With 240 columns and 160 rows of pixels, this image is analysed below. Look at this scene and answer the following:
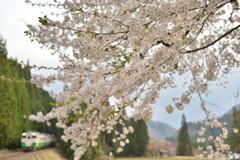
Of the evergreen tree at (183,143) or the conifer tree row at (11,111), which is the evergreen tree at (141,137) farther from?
the conifer tree row at (11,111)

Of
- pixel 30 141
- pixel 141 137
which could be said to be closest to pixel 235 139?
pixel 30 141

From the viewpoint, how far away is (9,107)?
1855 centimetres

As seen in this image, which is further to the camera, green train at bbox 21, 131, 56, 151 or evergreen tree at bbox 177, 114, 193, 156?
evergreen tree at bbox 177, 114, 193, 156

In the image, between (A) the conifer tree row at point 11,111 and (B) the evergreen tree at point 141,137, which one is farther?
(B) the evergreen tree at point 141,137

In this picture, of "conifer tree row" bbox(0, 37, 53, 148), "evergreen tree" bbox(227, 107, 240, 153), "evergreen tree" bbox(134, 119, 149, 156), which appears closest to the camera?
"evergreen tree" bbox(227, 107, 240, 153)

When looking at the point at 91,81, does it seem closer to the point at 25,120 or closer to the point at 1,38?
the point at 25,120

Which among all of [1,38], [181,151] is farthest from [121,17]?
[181,151]

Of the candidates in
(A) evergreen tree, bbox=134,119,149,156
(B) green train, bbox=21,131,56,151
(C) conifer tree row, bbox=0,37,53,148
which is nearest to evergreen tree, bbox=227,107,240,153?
(C) conifer tree row, bbox=0,37,53,148

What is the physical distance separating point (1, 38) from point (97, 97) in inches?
1096

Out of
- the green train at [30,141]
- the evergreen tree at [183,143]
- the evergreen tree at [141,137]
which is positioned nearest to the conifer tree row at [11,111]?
the green train at [30,141]

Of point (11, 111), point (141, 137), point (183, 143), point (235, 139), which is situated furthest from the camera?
point (183, 143)

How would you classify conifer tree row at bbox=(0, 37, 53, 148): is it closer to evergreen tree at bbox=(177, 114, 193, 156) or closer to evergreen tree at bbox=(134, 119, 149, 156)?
evergreen tree at bbox=(134, 119, 149, 156)

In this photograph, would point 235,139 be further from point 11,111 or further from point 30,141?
point 11,111

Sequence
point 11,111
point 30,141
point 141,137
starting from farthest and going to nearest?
point 141,137
point 11,111
point 30,141
